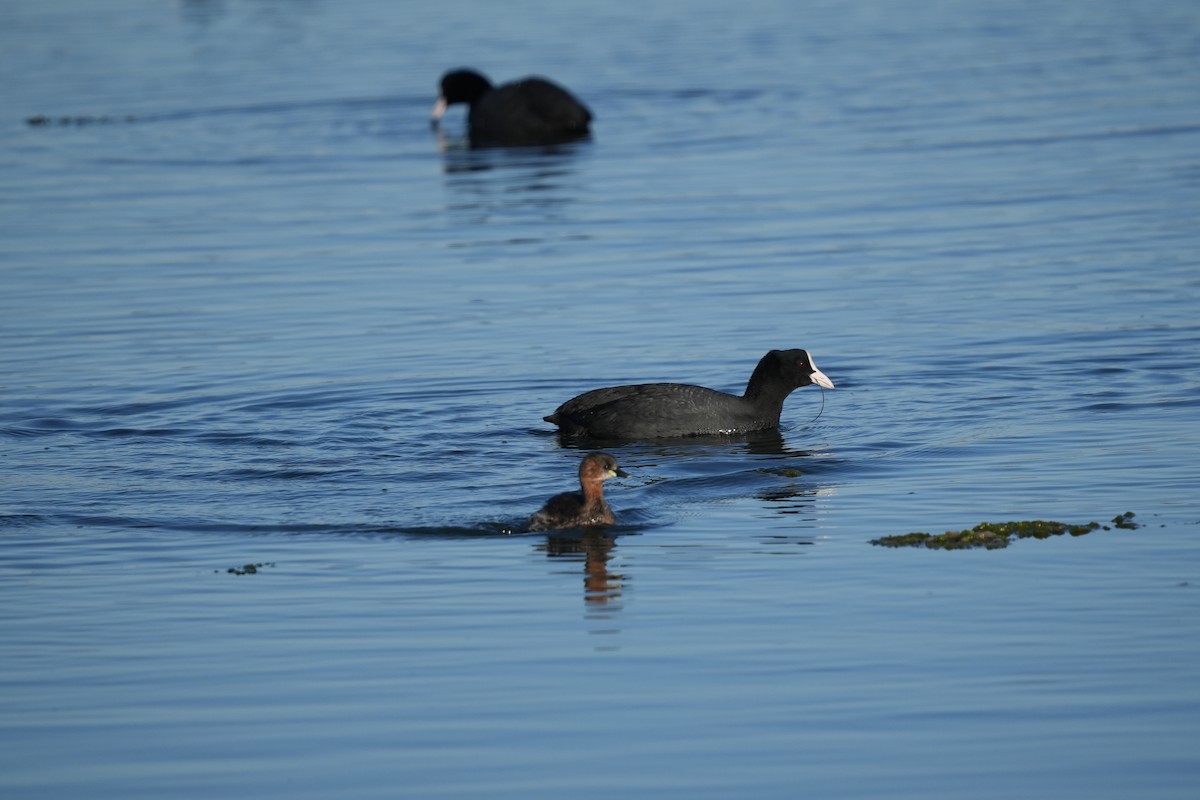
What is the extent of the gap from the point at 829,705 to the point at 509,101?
2611 cm

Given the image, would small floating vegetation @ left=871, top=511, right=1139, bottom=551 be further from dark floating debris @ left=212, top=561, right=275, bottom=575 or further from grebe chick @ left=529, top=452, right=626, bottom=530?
dark floating debris @ left=212, top=561, right=275, bottom=575

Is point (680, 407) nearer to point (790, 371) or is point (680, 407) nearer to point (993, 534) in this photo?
point (790, 371)

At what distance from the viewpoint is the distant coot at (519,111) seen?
3309 cm

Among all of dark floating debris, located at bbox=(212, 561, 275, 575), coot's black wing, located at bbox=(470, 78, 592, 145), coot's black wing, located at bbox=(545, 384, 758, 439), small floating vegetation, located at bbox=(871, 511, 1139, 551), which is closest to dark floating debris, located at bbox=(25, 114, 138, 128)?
coot's black wing, located at bbox=(470, 78, 592, 145)

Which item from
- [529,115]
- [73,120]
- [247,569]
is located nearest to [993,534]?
[247,569]

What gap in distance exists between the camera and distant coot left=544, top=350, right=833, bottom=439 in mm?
15125

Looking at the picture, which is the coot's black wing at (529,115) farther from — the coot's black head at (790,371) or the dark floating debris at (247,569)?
the dark floating debris at (247,569)

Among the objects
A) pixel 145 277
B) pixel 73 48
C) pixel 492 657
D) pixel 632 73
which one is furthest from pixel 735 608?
pixel 73 48

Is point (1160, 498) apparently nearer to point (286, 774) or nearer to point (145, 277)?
point (286, 774)

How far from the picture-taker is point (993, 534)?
1131 centimetres

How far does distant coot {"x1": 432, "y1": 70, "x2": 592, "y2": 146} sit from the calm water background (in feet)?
2.13

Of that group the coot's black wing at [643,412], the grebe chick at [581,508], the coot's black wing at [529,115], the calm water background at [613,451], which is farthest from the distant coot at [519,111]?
the grebe chick at [581,508]

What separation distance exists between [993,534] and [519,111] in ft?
77.8

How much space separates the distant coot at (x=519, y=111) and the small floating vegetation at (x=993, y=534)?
22404 mm
